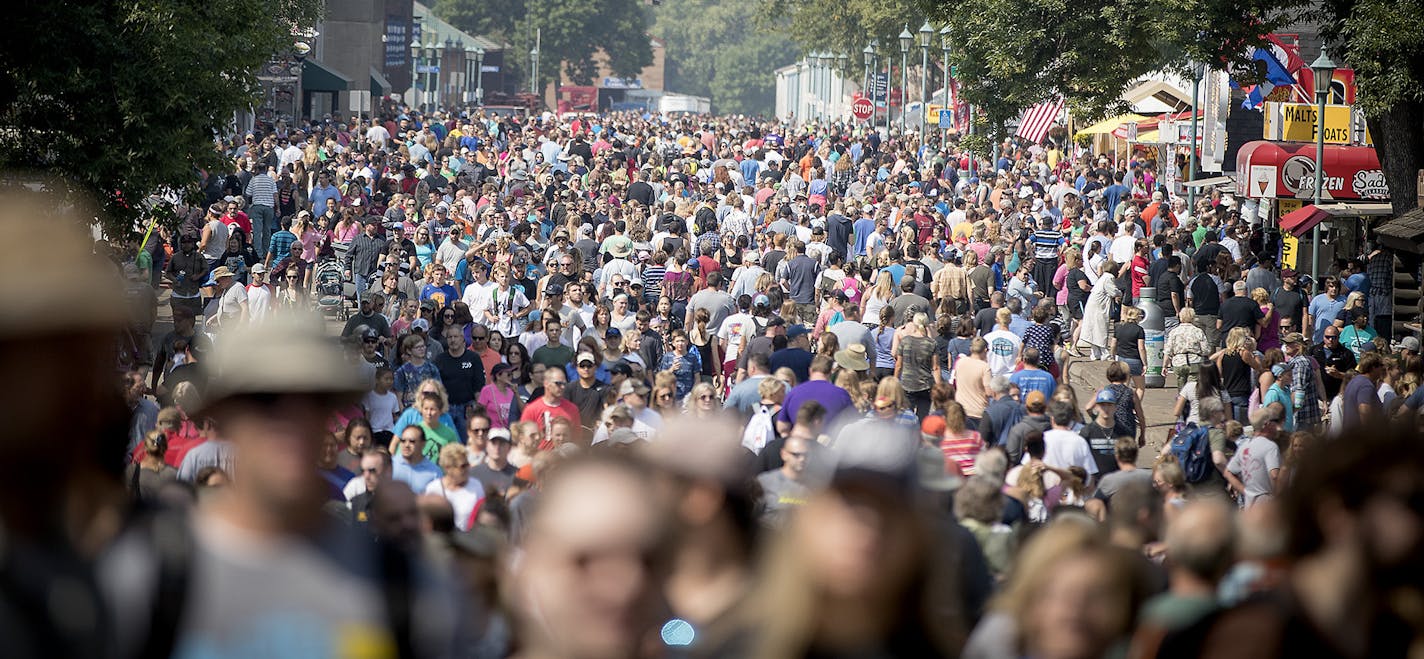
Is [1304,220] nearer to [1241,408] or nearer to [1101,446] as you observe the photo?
[1241,408]

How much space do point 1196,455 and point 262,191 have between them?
56.7 ft

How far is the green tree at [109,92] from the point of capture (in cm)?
1472

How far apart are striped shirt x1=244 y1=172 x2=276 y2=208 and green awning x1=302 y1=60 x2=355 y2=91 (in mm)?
33575

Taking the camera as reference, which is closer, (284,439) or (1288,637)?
(284,439)

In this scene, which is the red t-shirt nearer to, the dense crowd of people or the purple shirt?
the dense crowd of people

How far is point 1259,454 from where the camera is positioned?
11.1m

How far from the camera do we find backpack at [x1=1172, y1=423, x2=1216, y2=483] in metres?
11.5

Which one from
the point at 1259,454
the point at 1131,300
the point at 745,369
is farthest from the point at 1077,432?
the point at 1131,300

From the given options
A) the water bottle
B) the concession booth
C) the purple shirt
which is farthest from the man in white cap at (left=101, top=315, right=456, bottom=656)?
the concession booth

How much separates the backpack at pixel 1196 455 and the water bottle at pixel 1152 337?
20.9 ft

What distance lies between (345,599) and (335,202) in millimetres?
22808

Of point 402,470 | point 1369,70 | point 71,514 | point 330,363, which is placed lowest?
point 402,470

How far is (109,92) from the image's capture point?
1534 cm

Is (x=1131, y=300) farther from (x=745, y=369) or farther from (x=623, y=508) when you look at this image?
(x=623, y=508)
